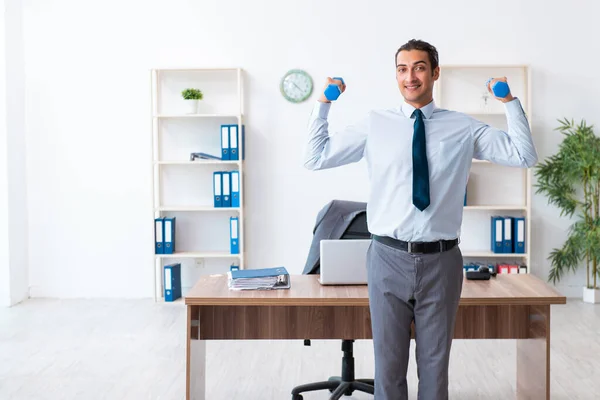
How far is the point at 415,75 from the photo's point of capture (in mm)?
2279

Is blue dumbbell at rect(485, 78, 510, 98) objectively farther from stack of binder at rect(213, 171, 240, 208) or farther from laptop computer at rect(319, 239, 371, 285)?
stack of binder at rect(213, 171, 240, 208)

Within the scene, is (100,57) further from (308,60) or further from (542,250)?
(542,250)

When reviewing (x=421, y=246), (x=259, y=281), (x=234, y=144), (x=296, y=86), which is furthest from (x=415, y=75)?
(x=296, y=86)

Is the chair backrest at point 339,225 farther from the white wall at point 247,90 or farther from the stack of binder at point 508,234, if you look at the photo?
the stack of binder at point 508,234

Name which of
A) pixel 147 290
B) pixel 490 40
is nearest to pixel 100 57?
pixel 147 290

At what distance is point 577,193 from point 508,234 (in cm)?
74

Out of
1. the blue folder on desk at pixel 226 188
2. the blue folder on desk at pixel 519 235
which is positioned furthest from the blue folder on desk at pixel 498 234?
the blue folder on desk at pixel 226 188

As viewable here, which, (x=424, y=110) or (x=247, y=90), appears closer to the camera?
(x=424, y=110)

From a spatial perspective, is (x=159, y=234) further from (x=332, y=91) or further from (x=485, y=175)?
(x=332, y=91)

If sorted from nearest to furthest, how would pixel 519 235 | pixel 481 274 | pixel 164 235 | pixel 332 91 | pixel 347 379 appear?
pixel 332 91 < pixel 481 274 < pixel 347 379 < pixel 519 235 < pixel 164 235

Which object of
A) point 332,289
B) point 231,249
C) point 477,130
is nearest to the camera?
point 477,130

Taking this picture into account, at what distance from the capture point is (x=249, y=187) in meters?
5.86

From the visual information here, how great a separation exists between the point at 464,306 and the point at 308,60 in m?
3.25

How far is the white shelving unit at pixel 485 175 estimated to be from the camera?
564cm
